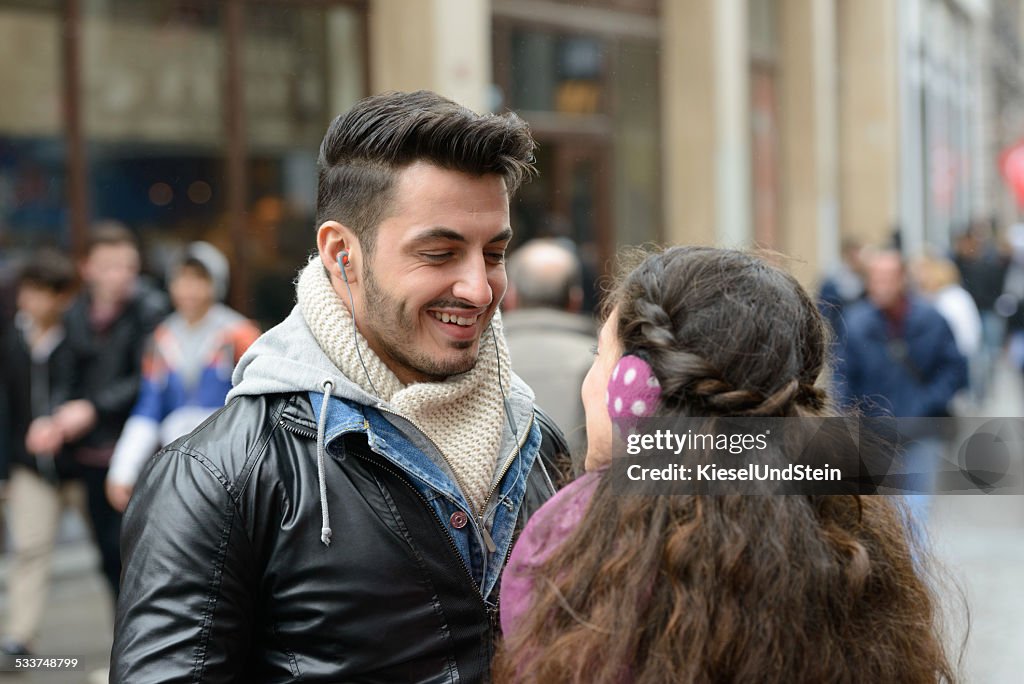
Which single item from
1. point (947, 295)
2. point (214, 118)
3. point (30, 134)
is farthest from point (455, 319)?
point (947, 295)

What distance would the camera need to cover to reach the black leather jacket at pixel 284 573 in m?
1.97

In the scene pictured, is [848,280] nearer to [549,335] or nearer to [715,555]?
[549,335]

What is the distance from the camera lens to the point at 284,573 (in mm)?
2031

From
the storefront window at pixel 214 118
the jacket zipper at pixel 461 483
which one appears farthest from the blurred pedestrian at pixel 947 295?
the jacket zipper at pixel 461 483

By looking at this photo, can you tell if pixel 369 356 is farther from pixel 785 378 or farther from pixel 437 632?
pixel 785 378

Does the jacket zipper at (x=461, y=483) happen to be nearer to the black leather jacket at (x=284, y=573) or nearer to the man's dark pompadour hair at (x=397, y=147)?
the black leather jacket at (x=284, y=573)

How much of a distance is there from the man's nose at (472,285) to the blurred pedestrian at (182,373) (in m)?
3.46

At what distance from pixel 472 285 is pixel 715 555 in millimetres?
823

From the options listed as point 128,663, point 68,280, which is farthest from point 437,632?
point 68,280

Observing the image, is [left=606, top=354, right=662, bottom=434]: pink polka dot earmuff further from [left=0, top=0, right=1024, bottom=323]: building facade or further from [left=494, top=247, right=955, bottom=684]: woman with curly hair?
[left=0, top=0, right=1024, bottom=323]: building facade

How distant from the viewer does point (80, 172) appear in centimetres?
838

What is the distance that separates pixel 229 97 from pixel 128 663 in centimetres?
787

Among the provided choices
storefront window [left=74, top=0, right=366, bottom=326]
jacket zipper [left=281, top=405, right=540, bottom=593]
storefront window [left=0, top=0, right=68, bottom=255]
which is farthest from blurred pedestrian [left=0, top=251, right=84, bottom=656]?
jacket zipper [left=281, top=405, right=540, bottom=593]

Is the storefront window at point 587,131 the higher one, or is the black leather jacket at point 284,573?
the storefront window at point 587,131
